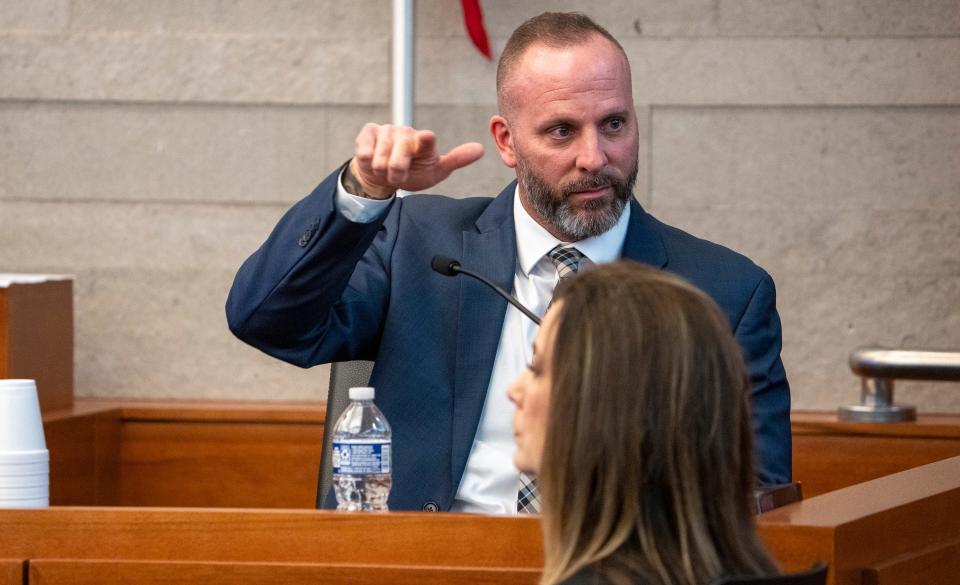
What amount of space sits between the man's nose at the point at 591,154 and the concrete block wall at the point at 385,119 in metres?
1.41

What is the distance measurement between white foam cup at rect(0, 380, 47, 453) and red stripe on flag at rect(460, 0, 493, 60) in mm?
1985

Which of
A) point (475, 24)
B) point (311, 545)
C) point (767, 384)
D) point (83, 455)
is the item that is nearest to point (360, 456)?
point (311, 545)

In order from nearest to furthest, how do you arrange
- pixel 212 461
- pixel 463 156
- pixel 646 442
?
pixel 646 442, pixel 463 156, pixel 212 461

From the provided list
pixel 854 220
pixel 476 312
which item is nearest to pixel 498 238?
pixel 476 312

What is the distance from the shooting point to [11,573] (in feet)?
6.05

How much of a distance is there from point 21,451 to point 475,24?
2.10 m

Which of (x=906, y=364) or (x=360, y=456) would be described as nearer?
(x=360, y=456)

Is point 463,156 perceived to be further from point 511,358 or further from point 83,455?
point 83,455

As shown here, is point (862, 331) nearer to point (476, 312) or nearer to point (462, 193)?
point (462, 193)

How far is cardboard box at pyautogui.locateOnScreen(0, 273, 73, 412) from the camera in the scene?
10.9 ft

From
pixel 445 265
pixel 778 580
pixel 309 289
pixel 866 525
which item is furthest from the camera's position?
pixel 309 289

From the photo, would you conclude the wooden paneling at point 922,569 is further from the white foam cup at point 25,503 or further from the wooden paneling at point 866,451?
the wooden paneling at point 866,451

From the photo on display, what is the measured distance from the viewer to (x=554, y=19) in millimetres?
2650

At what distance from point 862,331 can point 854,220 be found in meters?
0.31
